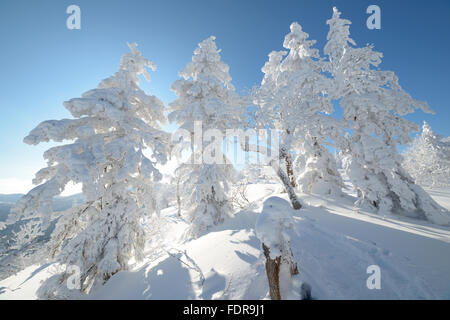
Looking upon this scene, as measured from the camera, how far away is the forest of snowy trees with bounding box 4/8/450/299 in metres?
5.36

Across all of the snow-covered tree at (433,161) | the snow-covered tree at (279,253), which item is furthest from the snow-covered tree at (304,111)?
the snow-covered tree at (433,161)

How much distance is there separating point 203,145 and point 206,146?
0.18 meters

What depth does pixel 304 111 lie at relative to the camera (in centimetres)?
966

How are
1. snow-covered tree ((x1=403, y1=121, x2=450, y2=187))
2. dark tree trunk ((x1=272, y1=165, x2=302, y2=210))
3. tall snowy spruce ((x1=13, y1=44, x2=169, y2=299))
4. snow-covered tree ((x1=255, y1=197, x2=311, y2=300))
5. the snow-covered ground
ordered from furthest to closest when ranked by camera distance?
snow-covered tree ((x1=403, y1=121, x2=450, y2=187)), dark tree trunk ((x1=272, y1=165, x2=302, y2=210)), tall snowy spruce ((x1=13, y1=44, x2=169, y2=299)), the snow-covered ground, snow-covered tree ((x1=255, y1=197, x2=311, y2=300))

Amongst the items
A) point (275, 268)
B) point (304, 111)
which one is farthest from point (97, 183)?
point (304, 111)

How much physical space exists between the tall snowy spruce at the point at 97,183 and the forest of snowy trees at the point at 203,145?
0.04m

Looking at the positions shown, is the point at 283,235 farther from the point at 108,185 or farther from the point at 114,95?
the point at 114,95

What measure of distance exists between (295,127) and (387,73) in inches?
278

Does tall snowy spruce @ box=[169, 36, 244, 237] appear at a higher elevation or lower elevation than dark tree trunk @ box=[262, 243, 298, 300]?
higher

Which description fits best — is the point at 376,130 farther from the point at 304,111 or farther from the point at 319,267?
the point at 319,267

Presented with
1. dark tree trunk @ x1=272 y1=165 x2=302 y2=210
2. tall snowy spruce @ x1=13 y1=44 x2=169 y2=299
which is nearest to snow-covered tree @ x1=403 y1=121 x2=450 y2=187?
dark tree trunk @ x1=272 y1=165 x2=302 y2=210

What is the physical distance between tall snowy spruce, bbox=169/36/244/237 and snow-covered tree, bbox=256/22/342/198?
249cm

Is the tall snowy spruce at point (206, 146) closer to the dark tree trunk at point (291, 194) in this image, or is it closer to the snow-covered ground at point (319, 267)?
the snow-covered ground at point (319, 267)

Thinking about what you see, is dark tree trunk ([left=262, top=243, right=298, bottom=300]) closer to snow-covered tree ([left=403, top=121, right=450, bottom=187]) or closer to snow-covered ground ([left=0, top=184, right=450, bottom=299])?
snow-covered ground ([left=0, top=184, right=450, bottom=299])
